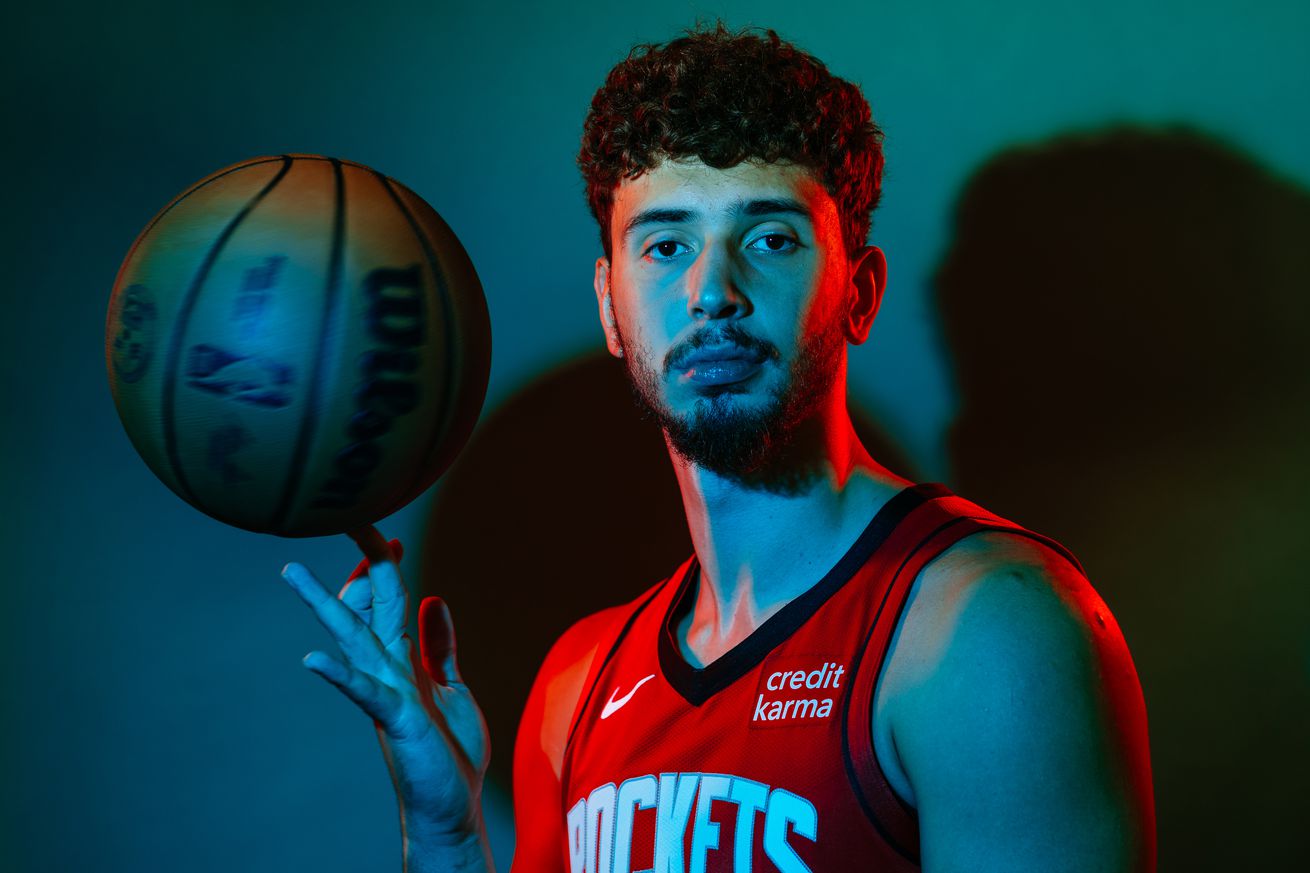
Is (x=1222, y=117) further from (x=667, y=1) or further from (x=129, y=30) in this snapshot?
(x=129, y=30)

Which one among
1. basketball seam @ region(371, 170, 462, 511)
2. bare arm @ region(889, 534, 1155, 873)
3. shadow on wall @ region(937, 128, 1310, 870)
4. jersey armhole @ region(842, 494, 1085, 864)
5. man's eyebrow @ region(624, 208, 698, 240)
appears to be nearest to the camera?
bare arm @ region(889, 534, 1155, 873)

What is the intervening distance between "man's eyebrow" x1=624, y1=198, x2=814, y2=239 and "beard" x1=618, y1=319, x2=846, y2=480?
0.15 metres

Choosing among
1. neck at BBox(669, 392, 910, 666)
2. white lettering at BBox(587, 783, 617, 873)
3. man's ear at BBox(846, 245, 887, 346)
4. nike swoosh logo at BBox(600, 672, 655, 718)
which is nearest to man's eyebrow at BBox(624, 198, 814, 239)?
man's ear at BBox(846, 245, 887, 346)

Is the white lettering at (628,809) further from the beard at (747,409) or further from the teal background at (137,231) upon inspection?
the teal background at (137,231)

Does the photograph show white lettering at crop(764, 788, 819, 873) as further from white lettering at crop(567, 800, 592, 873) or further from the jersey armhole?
white lettering at crop(567, 800, 592, 873)

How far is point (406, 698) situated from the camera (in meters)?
1.46

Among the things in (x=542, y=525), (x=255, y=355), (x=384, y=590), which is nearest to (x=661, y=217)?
(x=255, y=355)

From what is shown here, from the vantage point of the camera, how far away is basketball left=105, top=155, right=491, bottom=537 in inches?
47.4

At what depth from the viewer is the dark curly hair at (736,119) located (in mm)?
1393

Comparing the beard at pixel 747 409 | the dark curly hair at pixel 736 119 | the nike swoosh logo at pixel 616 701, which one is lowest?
the nike swoosh logo at pixel 616 701

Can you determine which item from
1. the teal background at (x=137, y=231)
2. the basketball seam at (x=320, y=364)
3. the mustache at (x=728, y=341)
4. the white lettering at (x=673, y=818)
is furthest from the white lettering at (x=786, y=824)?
the teal background at (x=137, y=231)

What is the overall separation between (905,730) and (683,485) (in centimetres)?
51

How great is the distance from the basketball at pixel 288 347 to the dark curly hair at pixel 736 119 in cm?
32

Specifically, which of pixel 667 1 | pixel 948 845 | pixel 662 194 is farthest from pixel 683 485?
pixel 667 1
